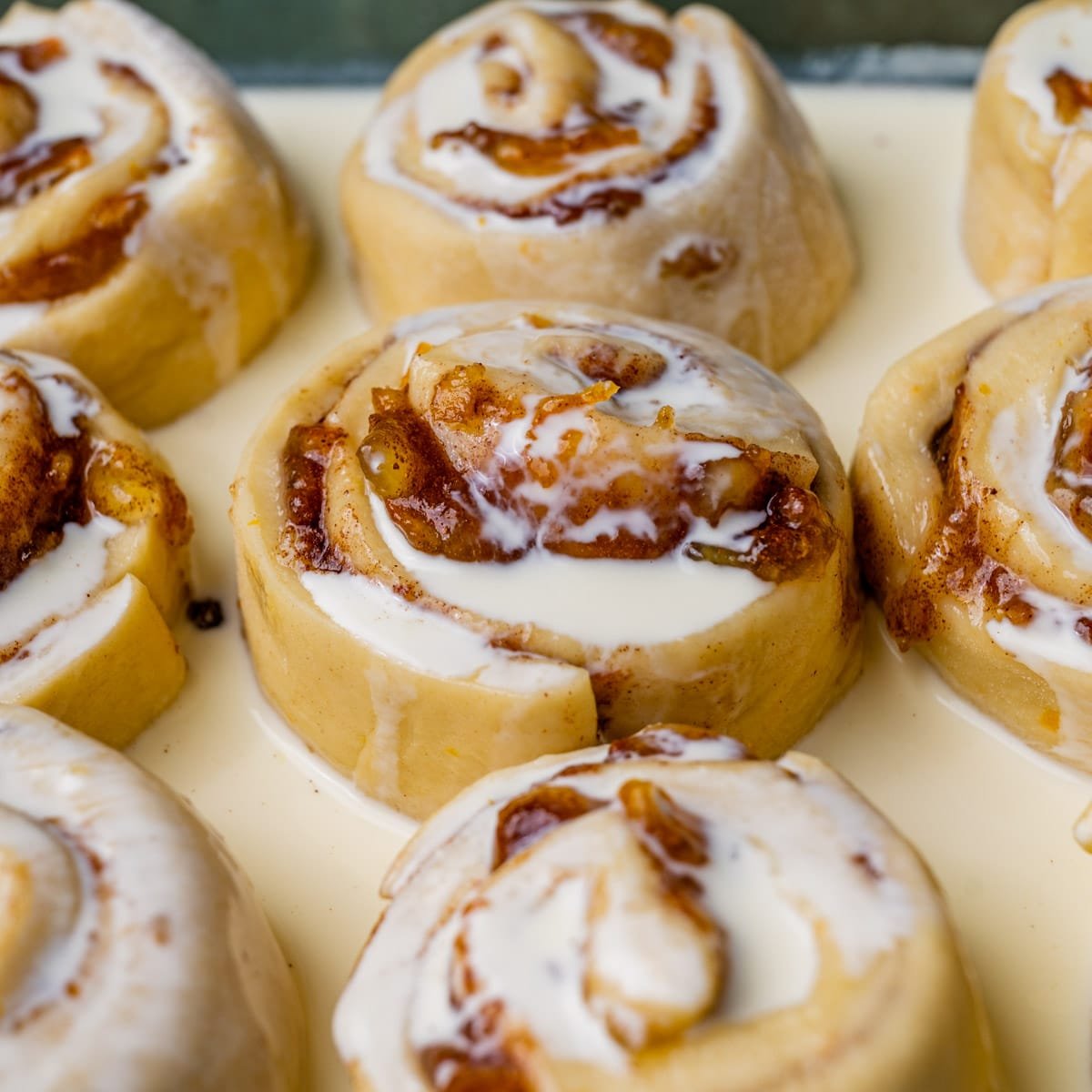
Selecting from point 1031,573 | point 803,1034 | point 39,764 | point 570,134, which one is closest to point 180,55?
point 570,134

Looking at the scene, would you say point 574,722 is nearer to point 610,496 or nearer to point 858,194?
point 610,496

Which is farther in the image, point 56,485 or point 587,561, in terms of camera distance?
point 56,485

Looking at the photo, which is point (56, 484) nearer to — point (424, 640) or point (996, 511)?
point (424, 640)

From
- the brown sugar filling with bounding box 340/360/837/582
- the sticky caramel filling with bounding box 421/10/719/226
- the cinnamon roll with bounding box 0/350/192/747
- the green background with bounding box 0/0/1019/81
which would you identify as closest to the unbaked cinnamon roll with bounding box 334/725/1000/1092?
the brown sugar filling with bounding box 340/360/837/582

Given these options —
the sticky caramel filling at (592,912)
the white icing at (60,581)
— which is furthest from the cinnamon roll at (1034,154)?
the white icing at (60,581)

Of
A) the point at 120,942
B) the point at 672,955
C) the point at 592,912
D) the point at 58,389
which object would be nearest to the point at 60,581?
the point at 58,389

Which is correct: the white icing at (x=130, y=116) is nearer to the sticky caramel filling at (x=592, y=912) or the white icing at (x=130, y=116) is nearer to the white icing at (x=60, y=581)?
the white icing at (x=60, y=581)
